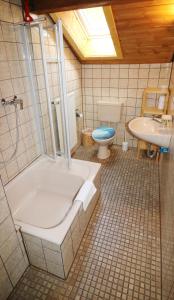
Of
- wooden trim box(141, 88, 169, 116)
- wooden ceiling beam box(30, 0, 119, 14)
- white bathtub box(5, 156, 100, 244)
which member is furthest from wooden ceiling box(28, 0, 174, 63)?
white bathtub box(5, 156, 100, 244)

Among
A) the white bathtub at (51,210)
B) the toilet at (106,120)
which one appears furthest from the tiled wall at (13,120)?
the toilet at (106,120)

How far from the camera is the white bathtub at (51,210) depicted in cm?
136

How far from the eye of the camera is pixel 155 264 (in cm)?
155

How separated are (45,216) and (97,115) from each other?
79.2 inches

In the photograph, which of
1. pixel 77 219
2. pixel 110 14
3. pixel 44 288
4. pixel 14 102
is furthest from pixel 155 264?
pixel 110 14

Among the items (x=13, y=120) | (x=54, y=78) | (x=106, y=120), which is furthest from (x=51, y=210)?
(x=106, y=120)

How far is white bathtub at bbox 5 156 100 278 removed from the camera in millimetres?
1364

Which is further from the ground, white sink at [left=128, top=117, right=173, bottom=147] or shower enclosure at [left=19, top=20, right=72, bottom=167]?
shower enclosure at [left=19, top=20, right=72, bottom=167]

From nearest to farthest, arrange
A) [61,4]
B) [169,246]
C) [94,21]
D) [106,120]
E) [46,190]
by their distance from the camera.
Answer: [169,246] < [61,4] < [46,190] < [94,21] < [106,120]

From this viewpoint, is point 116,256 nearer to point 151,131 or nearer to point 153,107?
point 151,131

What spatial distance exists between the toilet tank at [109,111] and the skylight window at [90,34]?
69cm

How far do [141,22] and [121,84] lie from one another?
3.77 feet

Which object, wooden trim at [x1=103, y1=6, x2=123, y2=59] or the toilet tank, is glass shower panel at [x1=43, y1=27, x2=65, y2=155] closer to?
wooden trim at [x1=103, y1=6, x2=123, y2=59]

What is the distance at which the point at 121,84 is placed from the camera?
292cm
